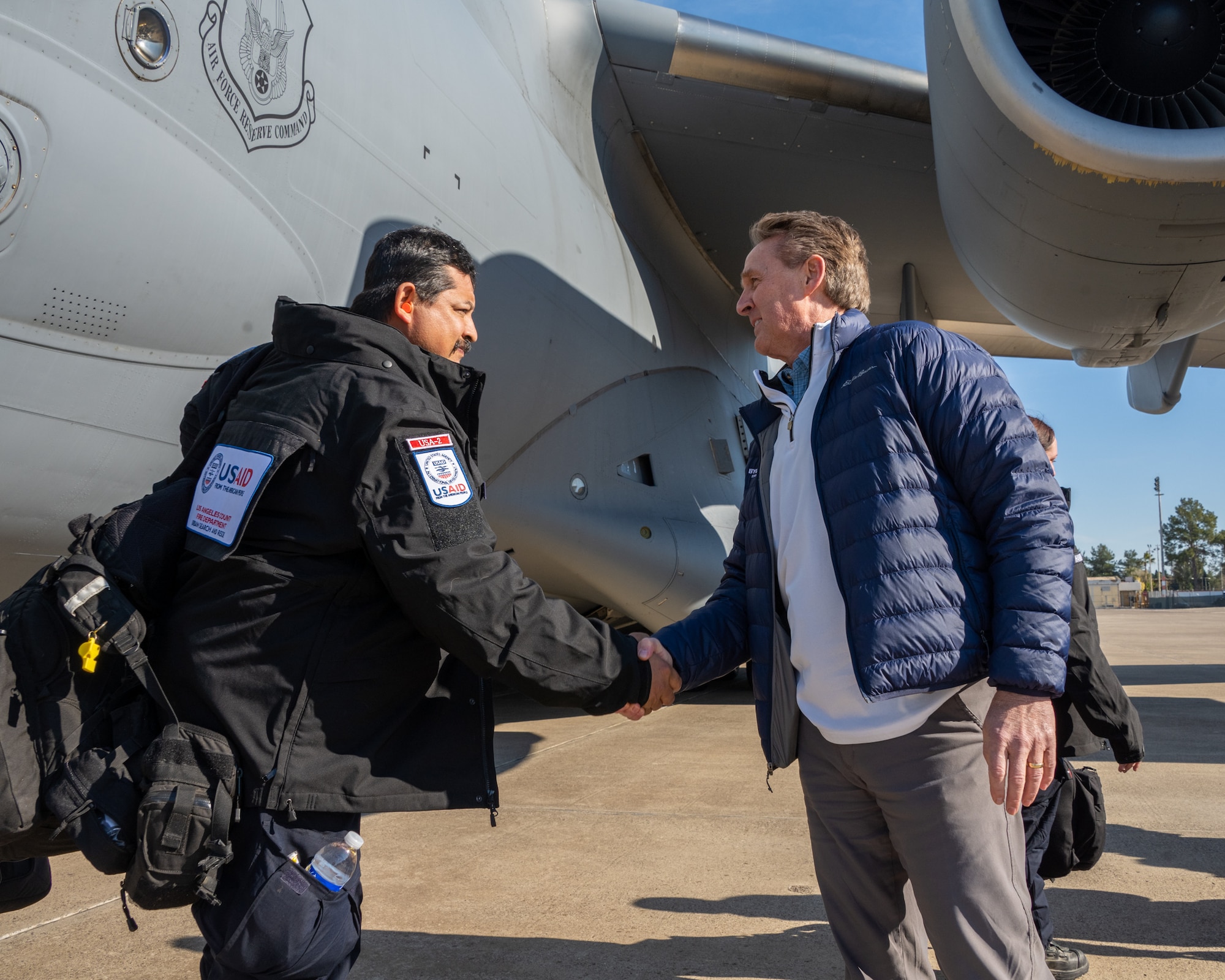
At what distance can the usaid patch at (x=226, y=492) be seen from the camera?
1507 millimetres

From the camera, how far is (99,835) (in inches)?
56.2

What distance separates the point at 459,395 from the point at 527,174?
3.55 meters

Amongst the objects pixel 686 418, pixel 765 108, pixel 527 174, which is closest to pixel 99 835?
pixel 527 174

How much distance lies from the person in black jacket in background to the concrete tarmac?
0.80ft

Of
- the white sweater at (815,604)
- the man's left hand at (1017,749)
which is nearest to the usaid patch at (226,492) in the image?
the white sweater at (815,604)

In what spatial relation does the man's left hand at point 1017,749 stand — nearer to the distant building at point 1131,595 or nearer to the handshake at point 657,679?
the handshake at point 657,679

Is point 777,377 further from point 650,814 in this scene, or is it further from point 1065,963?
point 650,814

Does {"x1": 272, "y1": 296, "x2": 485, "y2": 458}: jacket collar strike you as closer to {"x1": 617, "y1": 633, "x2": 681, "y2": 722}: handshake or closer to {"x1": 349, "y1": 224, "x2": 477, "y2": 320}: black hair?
{"x1": 349, "y1": 224, "x2": 477, "y2": 320}: black hair

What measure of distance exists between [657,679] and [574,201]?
4259mm

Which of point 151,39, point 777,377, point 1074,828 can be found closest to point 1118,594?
point 1074,828

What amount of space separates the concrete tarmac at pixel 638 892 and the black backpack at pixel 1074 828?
0.26 metres

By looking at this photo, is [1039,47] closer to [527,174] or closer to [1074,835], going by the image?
[527,174]

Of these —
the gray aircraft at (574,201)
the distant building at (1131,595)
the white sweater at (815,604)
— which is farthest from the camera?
the distant building at (1131,595)

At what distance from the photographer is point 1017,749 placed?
4.99 feet
